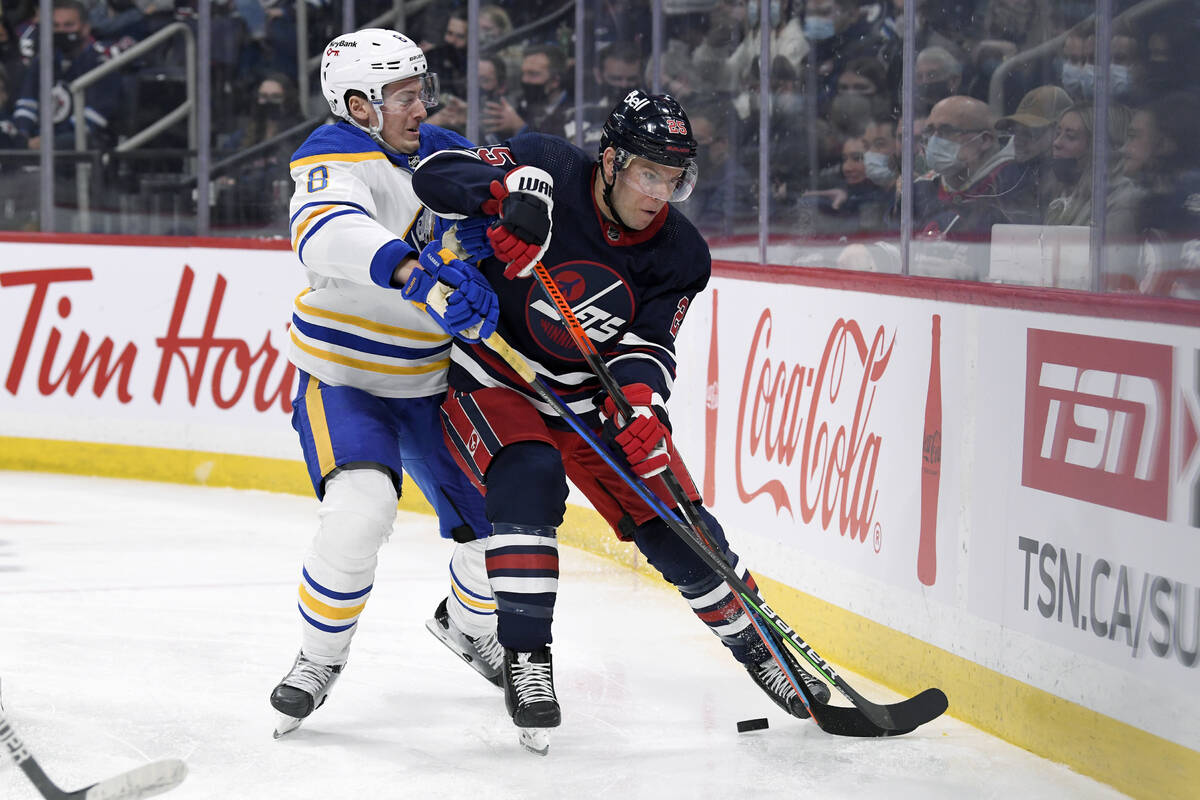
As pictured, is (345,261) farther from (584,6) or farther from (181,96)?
(181,96)

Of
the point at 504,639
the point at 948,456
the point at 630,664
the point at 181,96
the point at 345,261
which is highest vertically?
the point at 181,96

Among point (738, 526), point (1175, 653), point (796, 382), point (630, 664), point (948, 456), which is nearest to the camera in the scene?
point (1175, 653)

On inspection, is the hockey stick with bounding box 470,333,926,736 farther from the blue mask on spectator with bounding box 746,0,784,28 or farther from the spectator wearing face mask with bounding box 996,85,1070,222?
the blue mask on spectator with bounding box 746,0,784,28

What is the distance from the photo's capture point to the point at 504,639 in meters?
2.76

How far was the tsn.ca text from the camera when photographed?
95.8 inches

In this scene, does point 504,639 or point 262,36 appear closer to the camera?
point 504,639

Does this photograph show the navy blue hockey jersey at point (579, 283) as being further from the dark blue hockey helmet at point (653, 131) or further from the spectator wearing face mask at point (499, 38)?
the spectator wearing face mask at point (499, 38)

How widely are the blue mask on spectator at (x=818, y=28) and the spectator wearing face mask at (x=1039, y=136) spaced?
0.95 m

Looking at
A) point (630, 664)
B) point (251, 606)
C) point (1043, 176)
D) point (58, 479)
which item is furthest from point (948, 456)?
point (58, 479)

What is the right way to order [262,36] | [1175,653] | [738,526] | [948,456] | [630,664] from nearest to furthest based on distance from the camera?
1. [1175,653]
2. [948,456]
3. [630,664]
4. [738,526]
5. [262,36]

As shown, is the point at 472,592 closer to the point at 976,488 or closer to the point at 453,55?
the point at 976,488

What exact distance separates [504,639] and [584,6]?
10.4ft

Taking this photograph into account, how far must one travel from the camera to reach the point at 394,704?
309 cm

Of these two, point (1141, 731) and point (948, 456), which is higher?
point (948, 456)
